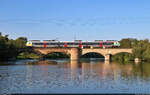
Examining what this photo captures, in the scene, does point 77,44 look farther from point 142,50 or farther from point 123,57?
point 142,50

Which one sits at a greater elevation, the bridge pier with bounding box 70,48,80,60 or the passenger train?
the passenger train

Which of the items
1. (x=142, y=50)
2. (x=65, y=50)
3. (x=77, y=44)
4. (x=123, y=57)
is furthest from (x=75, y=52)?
(x=142, y=50)

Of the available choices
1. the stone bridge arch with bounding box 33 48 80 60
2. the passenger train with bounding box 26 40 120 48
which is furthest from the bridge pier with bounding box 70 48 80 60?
the passenger train with bounding box 26 40 120 48

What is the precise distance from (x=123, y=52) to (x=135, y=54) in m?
12.7

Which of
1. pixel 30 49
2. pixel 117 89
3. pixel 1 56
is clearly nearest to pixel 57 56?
pixel 30 49

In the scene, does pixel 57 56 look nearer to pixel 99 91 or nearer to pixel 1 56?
pixel 1 56

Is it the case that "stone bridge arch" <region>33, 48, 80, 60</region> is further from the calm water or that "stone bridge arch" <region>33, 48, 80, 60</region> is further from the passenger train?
the calm water

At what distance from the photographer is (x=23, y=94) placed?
21.1 metres

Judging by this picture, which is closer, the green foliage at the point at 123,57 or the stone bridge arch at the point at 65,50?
the stone bridge arch at the point at 65,50

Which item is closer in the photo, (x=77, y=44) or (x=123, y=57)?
(x=77, y=44)

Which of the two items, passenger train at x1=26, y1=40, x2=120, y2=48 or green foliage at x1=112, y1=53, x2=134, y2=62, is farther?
green foliage at x1=112, y1=53, x2=134, y2=62

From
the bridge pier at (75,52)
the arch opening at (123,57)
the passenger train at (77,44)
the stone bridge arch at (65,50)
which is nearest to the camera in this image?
the bridge pier at (75,52)

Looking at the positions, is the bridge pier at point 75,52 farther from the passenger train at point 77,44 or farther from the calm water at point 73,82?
the calm water at point 73,82

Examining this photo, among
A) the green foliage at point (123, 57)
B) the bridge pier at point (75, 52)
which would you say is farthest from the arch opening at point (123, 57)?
the bridge pier at point (75, 52)
